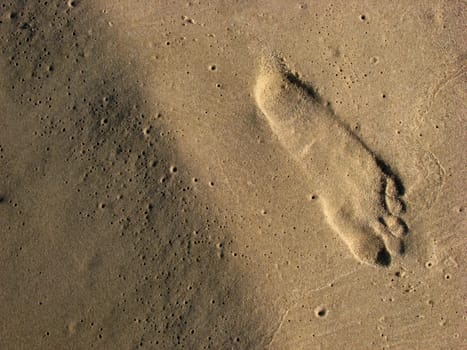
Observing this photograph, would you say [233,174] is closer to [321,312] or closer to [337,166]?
[337,166]

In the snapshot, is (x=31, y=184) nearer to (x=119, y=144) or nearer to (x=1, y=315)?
(x=119, y=144)

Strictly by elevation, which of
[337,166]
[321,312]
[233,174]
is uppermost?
[233,174]

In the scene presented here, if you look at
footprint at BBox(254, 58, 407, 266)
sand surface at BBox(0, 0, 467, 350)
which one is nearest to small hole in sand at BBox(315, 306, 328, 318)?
sand surface at BBox(0, 0, 467, 350)

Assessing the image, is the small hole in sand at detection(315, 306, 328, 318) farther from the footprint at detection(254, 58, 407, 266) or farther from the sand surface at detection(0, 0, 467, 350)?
the footprint at detection(254, 58, 407, 266)

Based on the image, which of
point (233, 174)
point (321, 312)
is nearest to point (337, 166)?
point (233, 174)

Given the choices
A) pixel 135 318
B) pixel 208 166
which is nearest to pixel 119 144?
pixel 208 166
